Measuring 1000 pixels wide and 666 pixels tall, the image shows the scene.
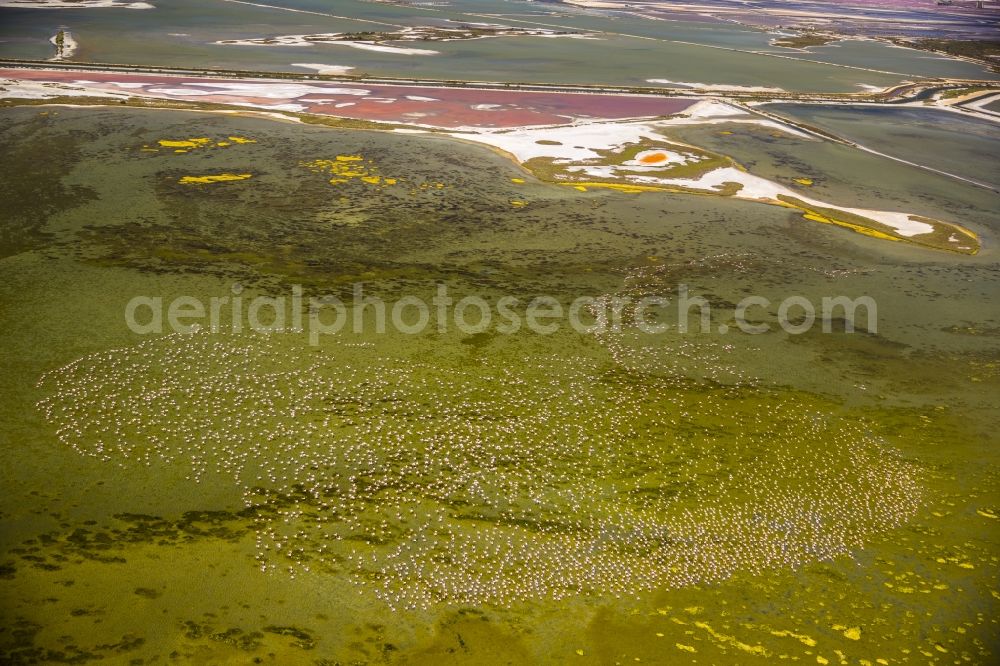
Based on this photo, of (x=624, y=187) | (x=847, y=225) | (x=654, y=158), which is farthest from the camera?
(x=654, y=158)

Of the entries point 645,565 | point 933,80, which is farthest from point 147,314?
point 933,80

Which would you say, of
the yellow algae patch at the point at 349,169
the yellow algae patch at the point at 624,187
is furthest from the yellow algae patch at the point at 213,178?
the yellow algae patch at the point at 624,187

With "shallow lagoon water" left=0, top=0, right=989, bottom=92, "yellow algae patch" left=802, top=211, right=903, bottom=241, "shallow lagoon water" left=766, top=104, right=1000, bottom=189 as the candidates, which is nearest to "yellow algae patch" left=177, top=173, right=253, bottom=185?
"yellow algae patch" left=802, top=211, right=903, bottom=241

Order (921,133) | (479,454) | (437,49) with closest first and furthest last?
(479,454) < (921,133) < (437,49)

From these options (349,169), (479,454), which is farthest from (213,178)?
(479,454)

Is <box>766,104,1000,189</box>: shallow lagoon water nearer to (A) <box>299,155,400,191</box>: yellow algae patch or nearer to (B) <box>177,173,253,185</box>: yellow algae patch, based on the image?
(A) <box>299,155,400,191</box>: yellow algae patch

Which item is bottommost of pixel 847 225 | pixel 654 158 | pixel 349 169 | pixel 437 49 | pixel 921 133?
pixel 847 225

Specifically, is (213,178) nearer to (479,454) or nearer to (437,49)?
(479,454)
